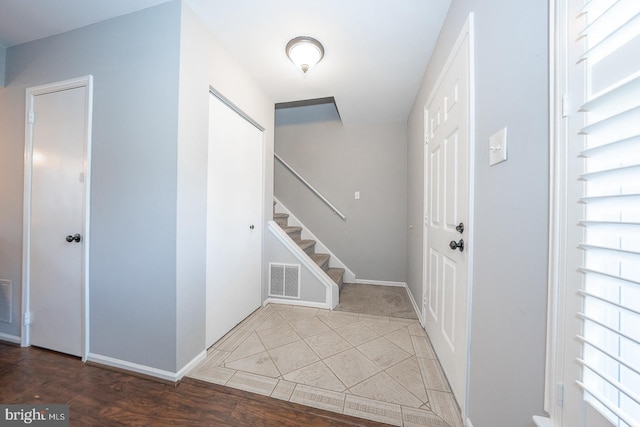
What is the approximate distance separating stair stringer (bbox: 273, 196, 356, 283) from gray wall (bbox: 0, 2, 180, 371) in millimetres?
2218

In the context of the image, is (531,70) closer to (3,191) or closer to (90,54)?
(90,54)

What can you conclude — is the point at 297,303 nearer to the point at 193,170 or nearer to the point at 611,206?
the point at 193,170

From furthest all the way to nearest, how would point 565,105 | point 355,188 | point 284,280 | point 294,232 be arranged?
point 355,188 → point 294,232 → point 284,280 → point 565,105

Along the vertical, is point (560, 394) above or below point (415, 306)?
above

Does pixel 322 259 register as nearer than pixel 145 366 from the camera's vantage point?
No

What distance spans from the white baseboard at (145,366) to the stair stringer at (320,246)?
210cm

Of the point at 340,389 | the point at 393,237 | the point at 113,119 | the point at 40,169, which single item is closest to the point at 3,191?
the point at 40,169

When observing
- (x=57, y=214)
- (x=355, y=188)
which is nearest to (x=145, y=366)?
(x=57, y=214)

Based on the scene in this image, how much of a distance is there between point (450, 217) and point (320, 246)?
2.28 m

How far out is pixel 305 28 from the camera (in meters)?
1.57

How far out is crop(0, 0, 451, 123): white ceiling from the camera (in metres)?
1.40

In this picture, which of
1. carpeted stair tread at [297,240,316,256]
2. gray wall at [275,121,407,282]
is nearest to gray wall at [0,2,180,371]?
carpeted stair tread at [297,240,316,256]

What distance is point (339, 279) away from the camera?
2973mm

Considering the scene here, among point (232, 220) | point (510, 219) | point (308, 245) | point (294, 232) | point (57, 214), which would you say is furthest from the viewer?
point (294, 232)
